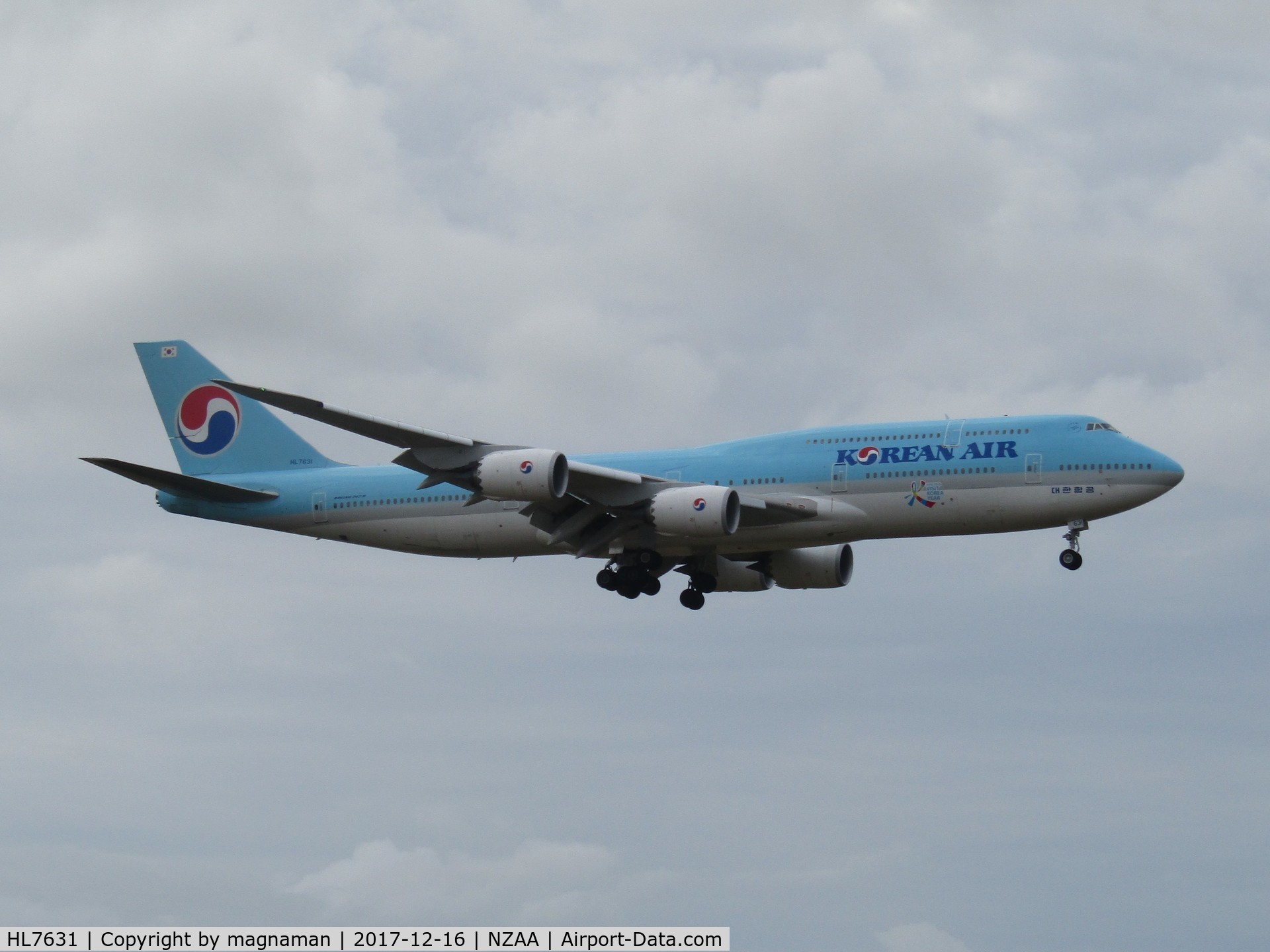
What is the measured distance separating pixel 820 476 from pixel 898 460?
2.41 meters

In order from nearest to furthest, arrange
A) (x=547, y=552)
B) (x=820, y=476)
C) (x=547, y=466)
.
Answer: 1. (x=547, y=466)
2. (x=820, y=476)
3. (x=547, y=552)

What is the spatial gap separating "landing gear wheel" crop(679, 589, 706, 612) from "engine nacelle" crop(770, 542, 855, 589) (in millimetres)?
2591

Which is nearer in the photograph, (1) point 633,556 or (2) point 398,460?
(2) point 398,460

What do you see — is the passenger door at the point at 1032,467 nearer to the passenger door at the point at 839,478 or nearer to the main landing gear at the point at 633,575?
the passenger door at the point at 839,478

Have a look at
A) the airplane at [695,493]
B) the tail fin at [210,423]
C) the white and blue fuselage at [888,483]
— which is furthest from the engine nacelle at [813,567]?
the tail fin at [210,423]

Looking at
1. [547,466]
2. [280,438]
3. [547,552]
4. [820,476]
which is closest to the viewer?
[547,466]

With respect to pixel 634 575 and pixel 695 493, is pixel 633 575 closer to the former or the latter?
pixel 634 575

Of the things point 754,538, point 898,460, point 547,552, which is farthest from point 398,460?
point 898,460

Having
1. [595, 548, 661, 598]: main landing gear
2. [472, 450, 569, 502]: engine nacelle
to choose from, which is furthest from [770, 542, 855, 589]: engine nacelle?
[472, 450, 569, 502]: engine nacelle

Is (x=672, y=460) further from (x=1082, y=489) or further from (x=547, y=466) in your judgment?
(x=1082, y=489)

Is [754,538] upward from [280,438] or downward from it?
downward

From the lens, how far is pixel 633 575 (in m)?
51.8

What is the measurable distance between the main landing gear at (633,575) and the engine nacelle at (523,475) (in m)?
6.03

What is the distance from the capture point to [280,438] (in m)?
56.9
